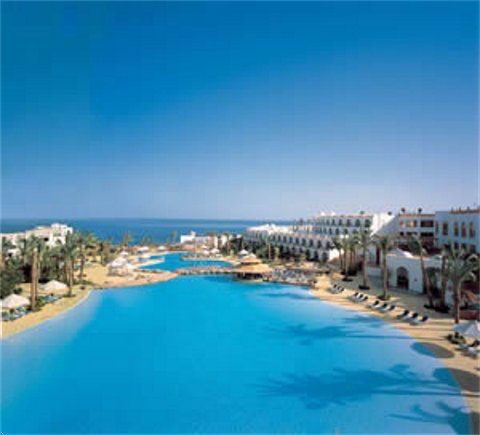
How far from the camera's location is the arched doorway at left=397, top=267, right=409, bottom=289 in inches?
1041

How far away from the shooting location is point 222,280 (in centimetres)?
3322

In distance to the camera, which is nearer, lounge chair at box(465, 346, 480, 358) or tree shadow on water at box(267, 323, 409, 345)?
lounge chair at box(465, 346, 480, 358)

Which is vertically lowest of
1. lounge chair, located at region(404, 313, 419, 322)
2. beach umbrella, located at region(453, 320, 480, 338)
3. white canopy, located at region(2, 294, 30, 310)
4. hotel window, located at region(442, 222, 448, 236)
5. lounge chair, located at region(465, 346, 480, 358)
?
lounge chair, located at region(465, 346, 480, 358)

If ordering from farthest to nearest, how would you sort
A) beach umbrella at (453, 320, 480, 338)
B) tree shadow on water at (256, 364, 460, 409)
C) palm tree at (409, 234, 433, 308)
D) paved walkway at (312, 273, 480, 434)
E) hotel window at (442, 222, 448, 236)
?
1. hotel window at (442, 222, 448, 236)
2. palm tree at (409, 234, 433, 308)
3. beach umbrella at (453, 320, 480, 338)
4. paved walkway at (312, 273, 480, 434)
5. tree shadow on water at (256, 364, 460, 409)

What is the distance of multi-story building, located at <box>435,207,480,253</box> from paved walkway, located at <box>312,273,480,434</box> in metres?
6.69

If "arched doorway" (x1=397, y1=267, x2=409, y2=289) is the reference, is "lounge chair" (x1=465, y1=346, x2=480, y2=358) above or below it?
below

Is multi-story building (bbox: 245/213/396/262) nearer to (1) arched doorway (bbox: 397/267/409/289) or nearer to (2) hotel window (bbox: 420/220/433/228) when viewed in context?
(2) hotel window (bbox: 420/220/433/228)

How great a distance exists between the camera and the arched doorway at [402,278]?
26.4m

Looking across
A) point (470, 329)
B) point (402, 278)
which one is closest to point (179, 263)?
point (402, 278)

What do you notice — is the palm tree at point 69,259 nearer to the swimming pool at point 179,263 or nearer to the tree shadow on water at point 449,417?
the swimming pool at point 179,263

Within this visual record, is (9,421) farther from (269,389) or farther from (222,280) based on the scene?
(222,280)

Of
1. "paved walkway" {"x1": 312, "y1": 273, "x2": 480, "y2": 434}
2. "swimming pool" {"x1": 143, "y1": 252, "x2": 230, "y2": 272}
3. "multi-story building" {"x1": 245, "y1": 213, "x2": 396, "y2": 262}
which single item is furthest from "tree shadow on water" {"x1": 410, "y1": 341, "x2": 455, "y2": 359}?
"swimming pool" {"x1": 143, "y1": 252, "x2": 230, "y2": 272}

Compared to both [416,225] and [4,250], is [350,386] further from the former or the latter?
[416,225]

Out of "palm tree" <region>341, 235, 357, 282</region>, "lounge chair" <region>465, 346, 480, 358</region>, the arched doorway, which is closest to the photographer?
"lounge chair" <region>465, 346, 480, 358</region>
